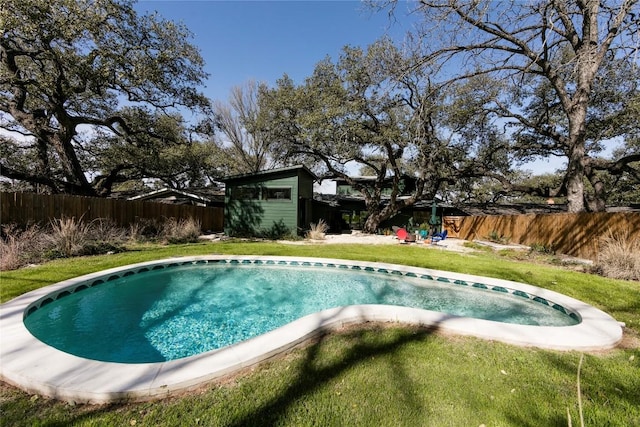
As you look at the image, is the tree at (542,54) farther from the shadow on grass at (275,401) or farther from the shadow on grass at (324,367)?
the shadow on grass at (275,401)

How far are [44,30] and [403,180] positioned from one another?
75.9ft

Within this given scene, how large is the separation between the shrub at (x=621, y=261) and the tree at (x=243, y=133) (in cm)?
2003

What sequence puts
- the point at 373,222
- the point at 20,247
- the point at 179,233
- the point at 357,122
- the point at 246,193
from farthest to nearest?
the point at 373,222
the point at 357,122
the point at 246,193
the point at 179,233
the point at 20,247

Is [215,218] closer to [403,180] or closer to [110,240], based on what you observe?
Result: [110,240]

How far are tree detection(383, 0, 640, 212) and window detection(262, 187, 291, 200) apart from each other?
9.47m

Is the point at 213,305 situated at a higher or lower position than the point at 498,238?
lower

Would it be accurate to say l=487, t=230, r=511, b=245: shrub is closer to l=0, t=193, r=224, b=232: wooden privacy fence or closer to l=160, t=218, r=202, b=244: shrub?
l=160, t=218, r=202, b=244: shrub

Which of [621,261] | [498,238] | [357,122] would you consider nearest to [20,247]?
[357,122]

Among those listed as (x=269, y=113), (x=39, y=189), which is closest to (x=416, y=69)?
(x=269, y=113)

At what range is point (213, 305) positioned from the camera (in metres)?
5.74

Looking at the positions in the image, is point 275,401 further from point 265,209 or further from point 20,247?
point 265,209

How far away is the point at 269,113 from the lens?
64.6ft

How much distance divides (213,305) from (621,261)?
9.54 meters

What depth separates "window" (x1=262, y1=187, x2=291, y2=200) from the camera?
603 inches
